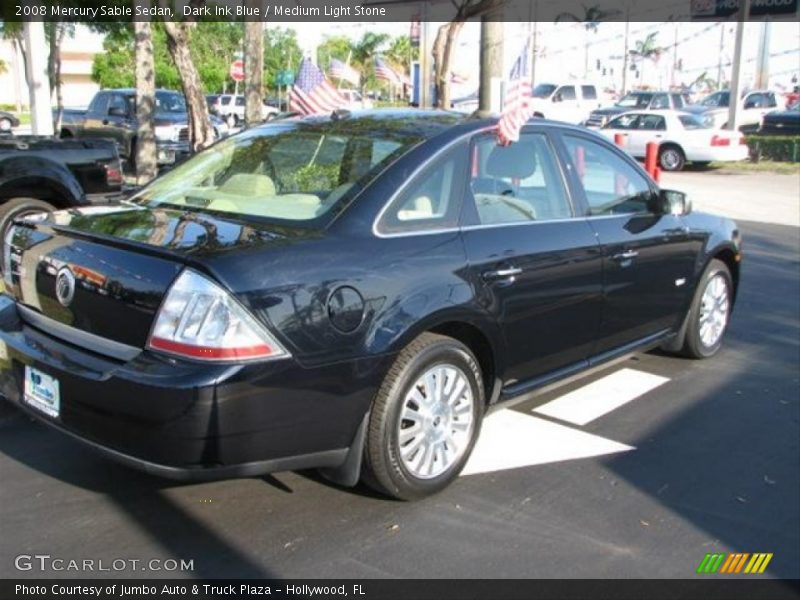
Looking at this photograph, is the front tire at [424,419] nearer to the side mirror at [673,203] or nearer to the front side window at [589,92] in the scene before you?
the side mirror at [673,203]

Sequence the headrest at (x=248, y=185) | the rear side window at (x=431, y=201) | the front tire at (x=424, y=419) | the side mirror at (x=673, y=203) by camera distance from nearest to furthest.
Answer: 1. the front tire at (x=424, y=419)
2. the rear side window at (x=431, y=201)
3. the headrest at (x=248, y=185)
4. the side mirror at (x=673, y=203)

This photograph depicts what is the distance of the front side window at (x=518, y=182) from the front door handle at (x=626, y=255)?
41 centimetres

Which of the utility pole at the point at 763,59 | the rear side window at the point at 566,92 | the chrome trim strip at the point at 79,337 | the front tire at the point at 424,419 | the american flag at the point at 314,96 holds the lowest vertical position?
the front tire at the point at 424,419

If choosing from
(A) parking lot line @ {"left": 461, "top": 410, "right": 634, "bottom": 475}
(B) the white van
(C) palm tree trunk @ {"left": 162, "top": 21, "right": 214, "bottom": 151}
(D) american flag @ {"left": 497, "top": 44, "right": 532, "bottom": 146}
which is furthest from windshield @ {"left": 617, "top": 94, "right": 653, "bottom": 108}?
(A) parking lot line @ {"left": 461, "top": 410, "right": 634, "bottom": 475}

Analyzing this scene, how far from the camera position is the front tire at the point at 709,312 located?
5812mm

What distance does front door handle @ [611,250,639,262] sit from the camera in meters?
4.81

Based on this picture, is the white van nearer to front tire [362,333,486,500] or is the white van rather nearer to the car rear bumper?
front tire [362,333,486,500]

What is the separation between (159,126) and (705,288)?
15.9 metres

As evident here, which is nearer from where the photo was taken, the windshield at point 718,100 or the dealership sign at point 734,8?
the dealership sign at point 734,8

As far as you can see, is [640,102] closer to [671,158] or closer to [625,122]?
[625,122]

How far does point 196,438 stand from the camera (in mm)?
3051

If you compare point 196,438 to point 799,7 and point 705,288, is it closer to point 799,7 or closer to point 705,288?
point 705,288

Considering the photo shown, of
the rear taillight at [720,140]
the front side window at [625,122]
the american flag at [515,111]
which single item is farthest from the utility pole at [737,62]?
the american flag at [515,111]

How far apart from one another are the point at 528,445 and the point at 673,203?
78.3 inches
